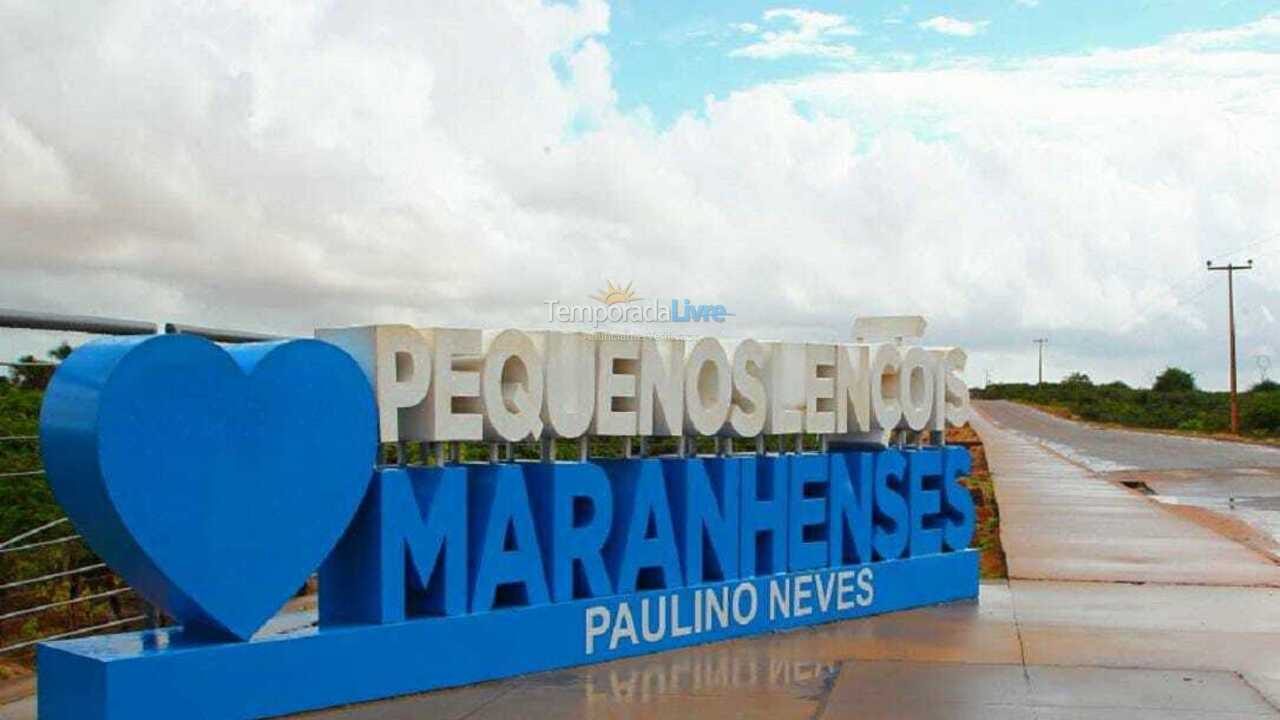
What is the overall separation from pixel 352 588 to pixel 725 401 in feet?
10.0

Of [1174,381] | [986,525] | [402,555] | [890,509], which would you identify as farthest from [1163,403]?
[402,555]

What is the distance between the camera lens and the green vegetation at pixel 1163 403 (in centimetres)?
6694

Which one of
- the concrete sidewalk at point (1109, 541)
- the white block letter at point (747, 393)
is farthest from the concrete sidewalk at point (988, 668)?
the white block letter at point (747, 393)

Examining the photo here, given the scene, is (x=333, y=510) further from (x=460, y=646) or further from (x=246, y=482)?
(x=460, y=646)

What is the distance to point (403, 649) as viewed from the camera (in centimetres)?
843

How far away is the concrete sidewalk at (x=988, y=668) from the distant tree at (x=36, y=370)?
74.3 inches

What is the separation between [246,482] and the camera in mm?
7801

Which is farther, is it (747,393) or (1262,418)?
(1262,418)

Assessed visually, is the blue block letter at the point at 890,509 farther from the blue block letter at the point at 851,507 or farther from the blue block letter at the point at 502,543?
the blue block letter at the point at 502,543

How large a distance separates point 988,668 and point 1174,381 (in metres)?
141

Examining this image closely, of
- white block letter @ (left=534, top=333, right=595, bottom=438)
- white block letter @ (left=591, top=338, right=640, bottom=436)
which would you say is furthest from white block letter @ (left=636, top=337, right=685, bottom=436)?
white block letter @ (left=534, top=333, right=595, bottom=438)

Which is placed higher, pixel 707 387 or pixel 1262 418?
pixel 707 387

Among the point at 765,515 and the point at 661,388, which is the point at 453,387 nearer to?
the point at 661,388

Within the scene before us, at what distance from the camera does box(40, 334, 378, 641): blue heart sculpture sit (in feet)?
23.7
